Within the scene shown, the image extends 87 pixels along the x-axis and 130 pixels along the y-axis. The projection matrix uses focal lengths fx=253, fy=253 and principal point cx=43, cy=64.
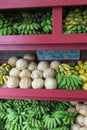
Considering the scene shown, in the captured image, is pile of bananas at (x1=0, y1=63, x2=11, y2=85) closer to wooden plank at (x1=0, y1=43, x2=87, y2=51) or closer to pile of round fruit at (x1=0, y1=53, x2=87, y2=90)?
pile of round fruit at (x1=0, y1=53, x2=87, y2=90)

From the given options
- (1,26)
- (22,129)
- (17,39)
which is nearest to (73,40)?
(17,39)

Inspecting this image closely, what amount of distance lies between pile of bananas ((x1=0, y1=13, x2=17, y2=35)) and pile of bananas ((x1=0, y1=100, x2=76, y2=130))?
65 centimetres

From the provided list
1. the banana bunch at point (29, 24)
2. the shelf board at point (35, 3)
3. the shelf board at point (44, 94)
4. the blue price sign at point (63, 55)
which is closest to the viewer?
the shelf board at point (35, 3)

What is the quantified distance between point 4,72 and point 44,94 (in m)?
0.47

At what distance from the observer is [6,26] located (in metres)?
2.09

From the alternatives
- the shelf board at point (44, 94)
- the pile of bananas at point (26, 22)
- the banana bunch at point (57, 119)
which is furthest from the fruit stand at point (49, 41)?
the banana bunch at point (57, 119)

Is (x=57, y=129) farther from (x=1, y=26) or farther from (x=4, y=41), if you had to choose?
(x=1, y=26)

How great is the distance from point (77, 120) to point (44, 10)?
3.25ft

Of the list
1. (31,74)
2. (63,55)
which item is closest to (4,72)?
(31,74)

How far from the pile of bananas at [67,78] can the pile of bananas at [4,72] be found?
0.45 meters

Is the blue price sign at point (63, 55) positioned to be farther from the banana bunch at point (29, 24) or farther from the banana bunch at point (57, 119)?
the banana bunch at point (57, 119)

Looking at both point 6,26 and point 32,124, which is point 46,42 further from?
point 32,124

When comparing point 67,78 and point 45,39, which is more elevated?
point 45,39

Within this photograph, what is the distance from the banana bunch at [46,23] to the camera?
202 centimetres
